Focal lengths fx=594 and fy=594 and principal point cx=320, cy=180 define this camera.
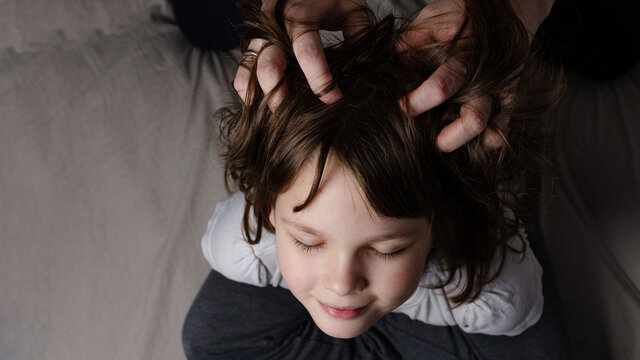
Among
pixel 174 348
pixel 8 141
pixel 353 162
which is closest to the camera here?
pixel 353 162

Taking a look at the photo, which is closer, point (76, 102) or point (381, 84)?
point (381, 84)

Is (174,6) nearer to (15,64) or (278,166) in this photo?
(15,64)

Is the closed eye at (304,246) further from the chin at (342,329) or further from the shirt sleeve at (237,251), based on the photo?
the shirt sleeve at (237,251)

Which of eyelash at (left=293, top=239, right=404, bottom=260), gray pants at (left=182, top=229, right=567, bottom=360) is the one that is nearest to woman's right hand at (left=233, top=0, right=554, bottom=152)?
eyelash at (left=293, top=239, right=404, bottom=260)

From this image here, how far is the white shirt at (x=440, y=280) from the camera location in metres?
0.84

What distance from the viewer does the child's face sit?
0.59m

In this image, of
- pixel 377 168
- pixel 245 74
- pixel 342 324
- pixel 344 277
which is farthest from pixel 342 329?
pixel 245 74

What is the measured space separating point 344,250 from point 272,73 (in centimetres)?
20

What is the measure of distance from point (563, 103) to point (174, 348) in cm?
84

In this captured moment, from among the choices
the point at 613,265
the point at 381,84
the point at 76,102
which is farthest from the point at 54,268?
the point at 613,265

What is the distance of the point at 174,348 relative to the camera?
945 mm

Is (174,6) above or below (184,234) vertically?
above

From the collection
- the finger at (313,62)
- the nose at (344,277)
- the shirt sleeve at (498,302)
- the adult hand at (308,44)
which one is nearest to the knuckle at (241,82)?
the adult hand at (308,44)

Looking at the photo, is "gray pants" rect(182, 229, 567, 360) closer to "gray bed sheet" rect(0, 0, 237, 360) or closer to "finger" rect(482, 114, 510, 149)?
"gray bed sheet" rect(0, 0, 237, 360)
